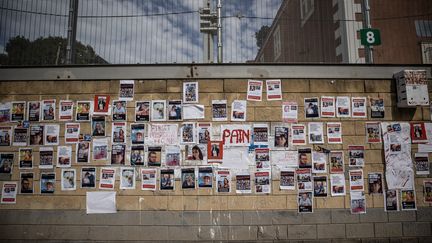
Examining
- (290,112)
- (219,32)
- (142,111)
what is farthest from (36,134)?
(290,112)

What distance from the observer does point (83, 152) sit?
5020 millimetres

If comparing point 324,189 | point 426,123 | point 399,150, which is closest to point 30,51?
point 324,189

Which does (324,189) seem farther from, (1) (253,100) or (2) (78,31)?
(2) (78,31)

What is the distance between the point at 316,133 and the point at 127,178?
3.38 m

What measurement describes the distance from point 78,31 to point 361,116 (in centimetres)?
550

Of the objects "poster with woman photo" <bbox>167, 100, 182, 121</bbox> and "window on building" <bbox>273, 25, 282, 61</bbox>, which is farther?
"window on building" <bbox>273, 25, 282, 61</bbox>

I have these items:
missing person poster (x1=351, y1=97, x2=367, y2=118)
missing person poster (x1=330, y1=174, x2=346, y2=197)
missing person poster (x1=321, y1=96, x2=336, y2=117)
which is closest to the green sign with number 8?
missing person poster (x1=351, y1=97, x2=367, y2=118)

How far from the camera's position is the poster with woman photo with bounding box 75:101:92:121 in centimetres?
509

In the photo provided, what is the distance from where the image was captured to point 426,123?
17.0 feet

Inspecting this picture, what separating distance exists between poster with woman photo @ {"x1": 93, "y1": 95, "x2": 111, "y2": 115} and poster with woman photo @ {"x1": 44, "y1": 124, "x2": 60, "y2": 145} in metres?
0.75

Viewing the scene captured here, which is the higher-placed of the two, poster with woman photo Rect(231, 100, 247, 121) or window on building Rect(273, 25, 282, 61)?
window on building Rect(273, 25, 282, 61)

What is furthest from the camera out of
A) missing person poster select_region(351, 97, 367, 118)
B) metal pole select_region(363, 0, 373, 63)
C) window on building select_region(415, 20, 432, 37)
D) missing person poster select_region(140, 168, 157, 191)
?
window on building select_region(415, 20, 432, 37)

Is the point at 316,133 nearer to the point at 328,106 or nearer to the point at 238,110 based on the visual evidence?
the point at 328,106

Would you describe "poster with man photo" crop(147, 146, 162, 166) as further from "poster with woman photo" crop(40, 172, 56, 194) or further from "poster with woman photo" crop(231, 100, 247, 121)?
"poster with woman photo" crop(40, 172, 56, 194)
